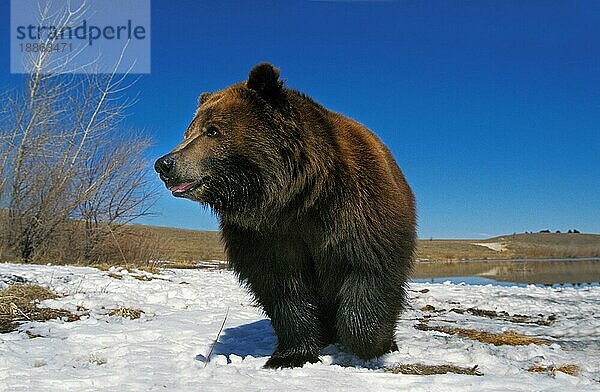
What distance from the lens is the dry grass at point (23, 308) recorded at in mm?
5180

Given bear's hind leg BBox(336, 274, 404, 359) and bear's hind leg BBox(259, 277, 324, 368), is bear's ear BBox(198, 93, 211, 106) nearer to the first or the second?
bear's hind leg BBox(259, 277, 324, 368)

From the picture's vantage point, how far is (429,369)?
387 centimetres

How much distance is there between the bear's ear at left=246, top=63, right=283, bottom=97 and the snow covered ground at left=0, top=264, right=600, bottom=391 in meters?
1.93

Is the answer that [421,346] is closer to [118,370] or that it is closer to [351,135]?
[351,135]

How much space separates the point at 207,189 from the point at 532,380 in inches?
97.2

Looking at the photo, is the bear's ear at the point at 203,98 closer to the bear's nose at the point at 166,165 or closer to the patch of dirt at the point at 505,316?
the bear's nose at the point at 166,165

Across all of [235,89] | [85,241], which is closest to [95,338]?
[235,89]

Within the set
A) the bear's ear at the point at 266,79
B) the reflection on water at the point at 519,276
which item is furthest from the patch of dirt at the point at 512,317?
the reflection on water at the point at 519,276

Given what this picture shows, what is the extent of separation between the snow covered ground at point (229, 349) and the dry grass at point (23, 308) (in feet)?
0.67

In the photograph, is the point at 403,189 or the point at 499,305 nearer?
the point at 403,189

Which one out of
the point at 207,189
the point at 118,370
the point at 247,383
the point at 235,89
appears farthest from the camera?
the point at 235,89

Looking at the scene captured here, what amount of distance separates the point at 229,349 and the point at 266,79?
2.36 metres

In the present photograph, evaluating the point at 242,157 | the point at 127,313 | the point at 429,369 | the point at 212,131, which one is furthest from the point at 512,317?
the point at 212,131

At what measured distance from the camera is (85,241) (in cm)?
1455
